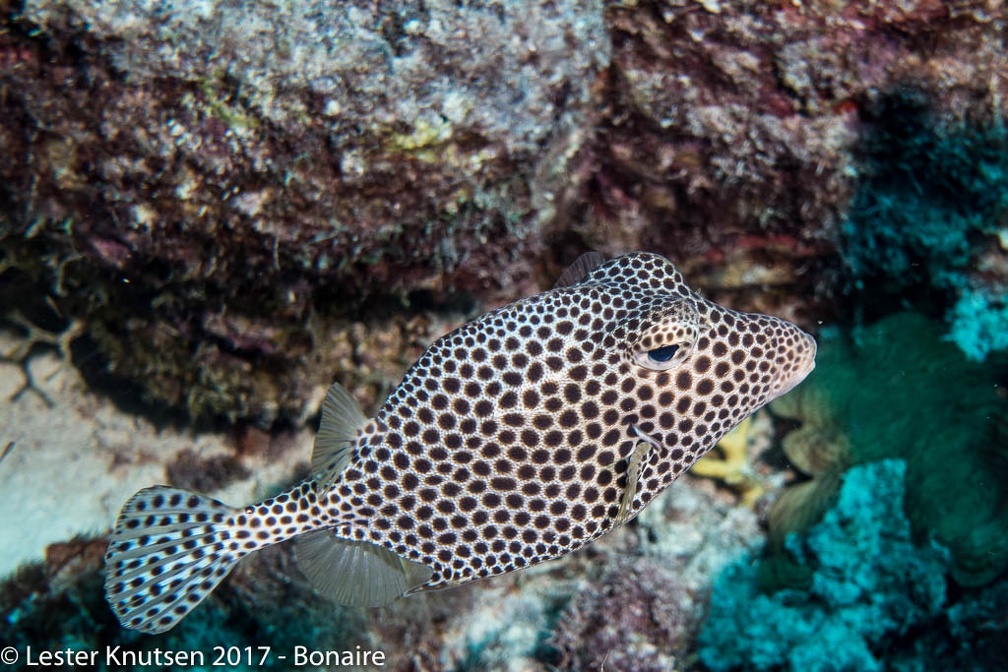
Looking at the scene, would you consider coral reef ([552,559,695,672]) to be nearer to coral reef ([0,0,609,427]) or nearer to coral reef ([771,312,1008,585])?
coral reef ([771,312,1008,585])

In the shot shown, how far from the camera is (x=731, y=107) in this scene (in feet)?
12.9

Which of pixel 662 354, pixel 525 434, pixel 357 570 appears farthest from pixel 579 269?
pixel 357 570

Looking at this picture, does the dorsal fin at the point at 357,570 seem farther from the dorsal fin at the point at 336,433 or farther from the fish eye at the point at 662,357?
the fish eye at the point at 662,357

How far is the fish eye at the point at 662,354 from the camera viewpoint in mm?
2924

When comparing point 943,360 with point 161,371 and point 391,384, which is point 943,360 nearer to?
point 391,384

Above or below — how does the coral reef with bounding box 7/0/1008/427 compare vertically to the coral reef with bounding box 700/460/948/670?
above

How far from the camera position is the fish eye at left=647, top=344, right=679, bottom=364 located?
9.59 feet

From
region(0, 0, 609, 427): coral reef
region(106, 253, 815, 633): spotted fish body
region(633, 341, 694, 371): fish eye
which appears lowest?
region(106, 253, 815, 633): spotted fish body

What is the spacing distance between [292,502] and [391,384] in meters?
2.03

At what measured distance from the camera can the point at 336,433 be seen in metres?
3.05

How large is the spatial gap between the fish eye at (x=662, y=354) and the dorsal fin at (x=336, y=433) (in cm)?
135

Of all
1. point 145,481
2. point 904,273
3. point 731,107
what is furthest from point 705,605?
point 145,481

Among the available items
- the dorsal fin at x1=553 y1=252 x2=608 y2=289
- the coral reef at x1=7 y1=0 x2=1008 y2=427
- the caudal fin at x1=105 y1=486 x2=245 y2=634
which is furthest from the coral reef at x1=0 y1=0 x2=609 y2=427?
the caudal fin at x1=105 y1=486 x2=245 y2=634

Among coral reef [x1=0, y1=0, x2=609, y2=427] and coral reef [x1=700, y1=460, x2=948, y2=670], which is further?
coral reef [x1=700, y1=460, x2=948, y2=670]
